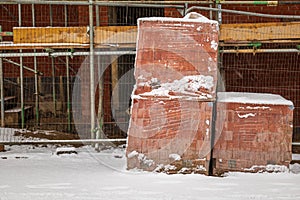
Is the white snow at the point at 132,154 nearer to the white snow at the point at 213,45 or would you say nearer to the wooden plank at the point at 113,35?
the white snow at the point at 213,45


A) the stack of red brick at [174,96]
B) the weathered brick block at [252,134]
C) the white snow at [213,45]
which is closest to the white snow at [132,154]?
the stack of red brick at [174,96]

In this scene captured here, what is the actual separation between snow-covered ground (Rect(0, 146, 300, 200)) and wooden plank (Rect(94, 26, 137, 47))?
188 cm

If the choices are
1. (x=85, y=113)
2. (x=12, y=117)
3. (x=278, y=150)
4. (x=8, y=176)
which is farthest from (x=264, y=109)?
(x=12, y=117)

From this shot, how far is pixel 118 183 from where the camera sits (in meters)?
5.11

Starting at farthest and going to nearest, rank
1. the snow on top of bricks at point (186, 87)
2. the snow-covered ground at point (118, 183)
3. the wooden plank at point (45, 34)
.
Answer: the wooden plank at point (45, 34) < the snow on top of bricks at point (186, 87) < the snow-covered ground at point (118, 183)

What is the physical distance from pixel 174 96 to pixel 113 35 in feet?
6.38

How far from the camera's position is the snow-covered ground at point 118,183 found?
15.5 ft

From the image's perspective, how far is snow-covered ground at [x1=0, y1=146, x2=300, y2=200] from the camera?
4738mm

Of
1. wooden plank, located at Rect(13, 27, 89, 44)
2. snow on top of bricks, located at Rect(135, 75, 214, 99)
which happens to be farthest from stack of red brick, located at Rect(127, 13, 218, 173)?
wooden plank, located at Rect(13, 27, 89, 44)

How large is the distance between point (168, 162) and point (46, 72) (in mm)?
6296

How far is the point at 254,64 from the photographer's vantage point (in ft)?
31.1

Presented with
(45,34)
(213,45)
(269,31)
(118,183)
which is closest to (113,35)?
(45,34)

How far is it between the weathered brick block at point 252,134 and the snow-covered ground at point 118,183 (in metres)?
0.19

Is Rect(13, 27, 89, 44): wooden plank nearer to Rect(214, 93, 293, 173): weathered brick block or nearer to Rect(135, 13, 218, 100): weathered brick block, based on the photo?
Rect(135, 13, 218, 100): weathered brick block
